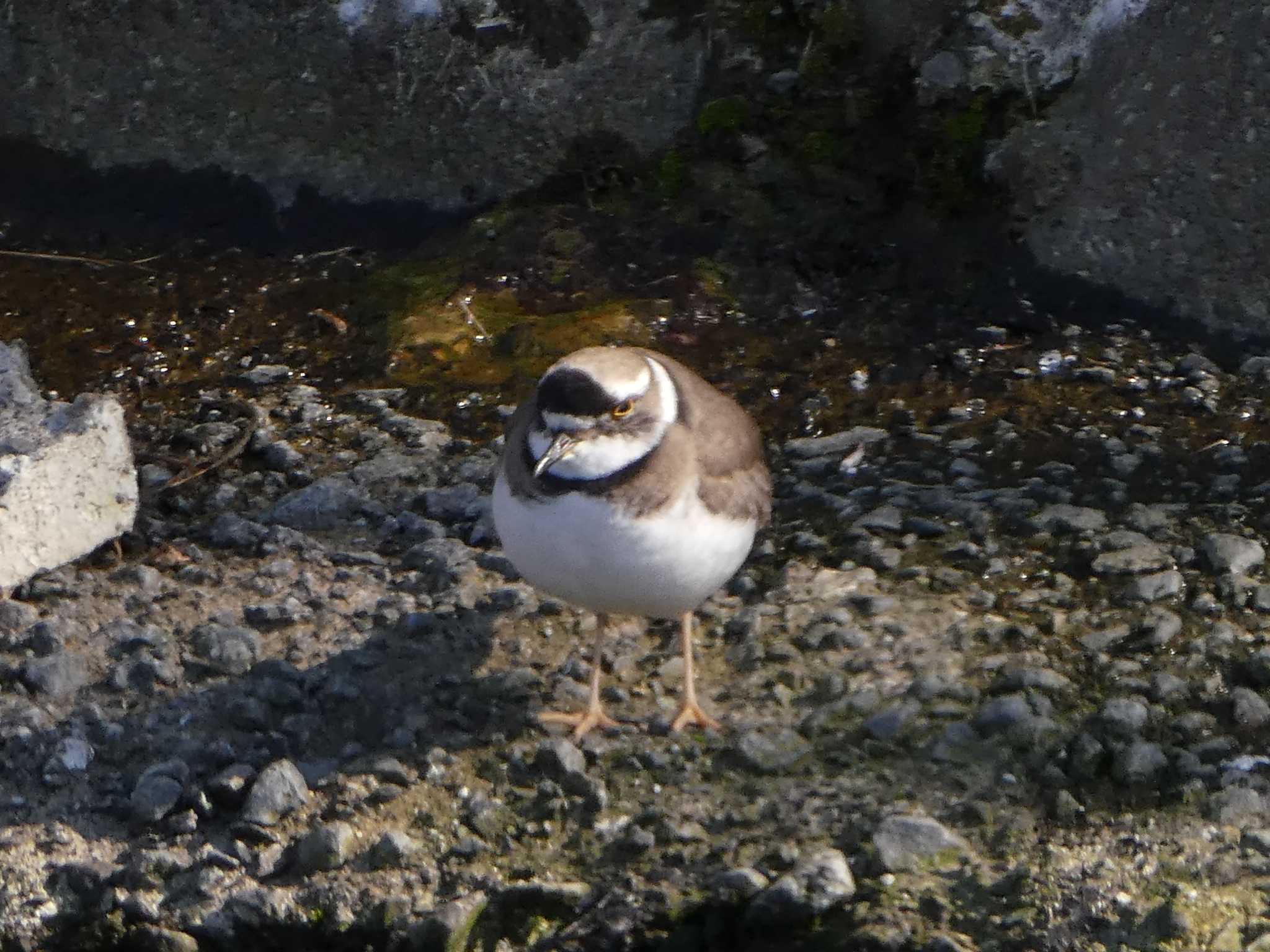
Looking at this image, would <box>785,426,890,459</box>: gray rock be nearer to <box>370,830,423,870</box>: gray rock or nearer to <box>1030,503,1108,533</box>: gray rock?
<box>1030,503,1108,533</box>: gray rock

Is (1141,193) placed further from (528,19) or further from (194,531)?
(194,531)

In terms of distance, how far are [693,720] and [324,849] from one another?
1143 mm

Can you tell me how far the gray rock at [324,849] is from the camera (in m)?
4.39

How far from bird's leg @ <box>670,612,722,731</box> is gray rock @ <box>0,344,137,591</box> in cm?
207

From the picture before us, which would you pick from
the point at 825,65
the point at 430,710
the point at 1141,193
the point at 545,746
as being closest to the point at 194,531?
the point at 430,710

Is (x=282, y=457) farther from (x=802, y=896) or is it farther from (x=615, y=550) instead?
(x=802, y=896)

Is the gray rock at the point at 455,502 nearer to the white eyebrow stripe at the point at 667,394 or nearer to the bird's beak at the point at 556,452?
the white eyebrow stripe at the point at 667,394

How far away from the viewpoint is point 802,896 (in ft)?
13.5

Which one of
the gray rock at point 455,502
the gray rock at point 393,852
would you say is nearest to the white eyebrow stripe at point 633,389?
the gray rock at point 455,502

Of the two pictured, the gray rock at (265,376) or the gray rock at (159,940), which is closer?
the gray rock at (159,940)

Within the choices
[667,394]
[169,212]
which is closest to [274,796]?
[667,394]

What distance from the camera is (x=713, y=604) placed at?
5.46 meters

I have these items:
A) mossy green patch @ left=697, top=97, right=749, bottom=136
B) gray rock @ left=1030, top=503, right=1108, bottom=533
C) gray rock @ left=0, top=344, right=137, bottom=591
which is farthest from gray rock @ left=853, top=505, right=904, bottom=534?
gray rock @ left=0, top=344, right=137, bottom=591

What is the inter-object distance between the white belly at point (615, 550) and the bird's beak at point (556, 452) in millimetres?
99
